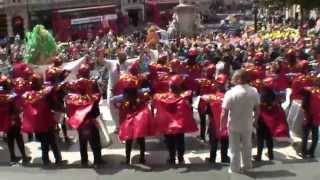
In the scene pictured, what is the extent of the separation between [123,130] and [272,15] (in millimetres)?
61224

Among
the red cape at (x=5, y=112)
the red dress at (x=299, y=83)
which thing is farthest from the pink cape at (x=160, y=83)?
the red cape at (x=5, y=112)

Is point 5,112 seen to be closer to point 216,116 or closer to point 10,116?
point 10,116

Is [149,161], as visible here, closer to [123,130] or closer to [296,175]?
[123,130]

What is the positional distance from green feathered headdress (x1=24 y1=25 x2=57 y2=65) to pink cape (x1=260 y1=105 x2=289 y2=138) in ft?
39.1

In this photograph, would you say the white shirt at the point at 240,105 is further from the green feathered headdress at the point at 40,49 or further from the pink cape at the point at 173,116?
the green feathered headdress at the point at 40,49

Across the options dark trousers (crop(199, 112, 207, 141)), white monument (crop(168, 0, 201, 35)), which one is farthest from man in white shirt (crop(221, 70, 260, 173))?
white monument (crop(168, 0, 201, 35))

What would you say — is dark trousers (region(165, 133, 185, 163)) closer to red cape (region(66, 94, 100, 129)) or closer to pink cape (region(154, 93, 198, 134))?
pink cape (region(154, 93, 198, 134))

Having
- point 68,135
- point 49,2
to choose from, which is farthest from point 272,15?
point 68,135

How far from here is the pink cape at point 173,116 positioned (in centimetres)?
1121

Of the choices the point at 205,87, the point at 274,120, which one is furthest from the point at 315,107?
the point at 205,87

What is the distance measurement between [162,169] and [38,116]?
225 centimetres

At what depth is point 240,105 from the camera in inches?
397

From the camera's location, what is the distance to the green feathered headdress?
2211cm

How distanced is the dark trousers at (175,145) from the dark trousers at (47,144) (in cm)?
192
